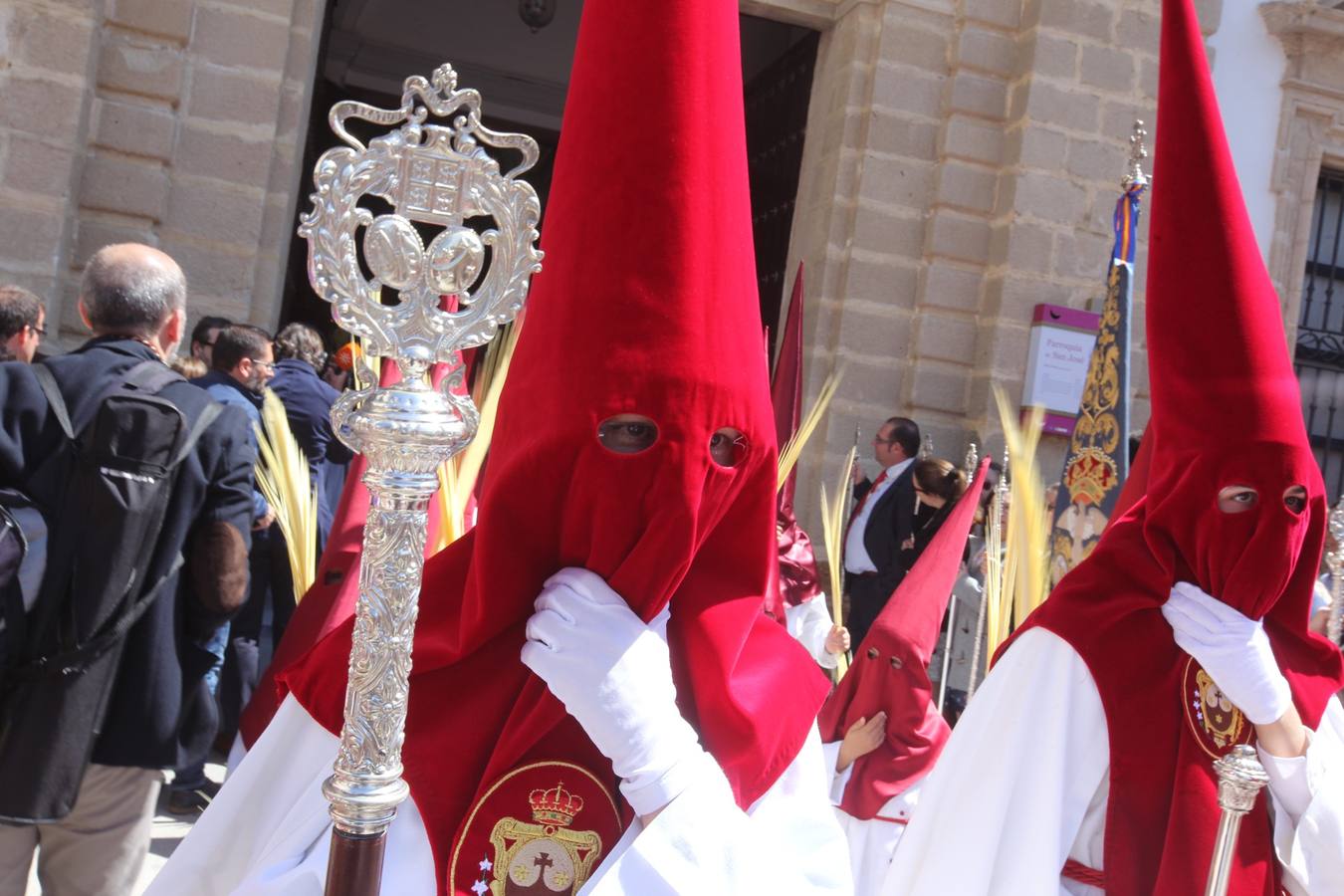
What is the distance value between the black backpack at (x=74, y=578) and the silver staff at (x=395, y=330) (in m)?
1.39

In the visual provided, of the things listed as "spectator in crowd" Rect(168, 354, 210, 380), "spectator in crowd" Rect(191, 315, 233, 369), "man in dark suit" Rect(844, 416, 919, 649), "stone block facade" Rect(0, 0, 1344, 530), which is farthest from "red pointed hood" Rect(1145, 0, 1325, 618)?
"stone block facade" Rect(0, 0, 1344, 530)

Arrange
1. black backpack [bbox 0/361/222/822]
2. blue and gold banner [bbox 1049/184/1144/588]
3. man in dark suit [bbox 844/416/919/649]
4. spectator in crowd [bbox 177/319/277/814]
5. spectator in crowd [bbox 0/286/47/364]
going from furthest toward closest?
man in dark suit [bbox 844/416/919/649] → blue and gold banner [bbox 1049/184/1144/588] → spectator in crowd [bbox 177/319/277/814] → spectator in crowd [bbox 0/286/47/364] → black backpack [bbox 0/361/222/822]

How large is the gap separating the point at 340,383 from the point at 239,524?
114 inches

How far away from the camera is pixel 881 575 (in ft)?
19.3

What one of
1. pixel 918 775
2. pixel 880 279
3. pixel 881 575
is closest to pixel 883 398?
pixel 880 279

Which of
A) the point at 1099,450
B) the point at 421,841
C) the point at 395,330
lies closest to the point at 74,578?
the point at 421,841

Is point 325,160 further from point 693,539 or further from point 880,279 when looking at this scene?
point 880,279

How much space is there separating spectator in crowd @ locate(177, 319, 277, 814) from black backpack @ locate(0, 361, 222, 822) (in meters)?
1.55

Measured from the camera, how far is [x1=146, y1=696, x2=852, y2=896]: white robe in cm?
165

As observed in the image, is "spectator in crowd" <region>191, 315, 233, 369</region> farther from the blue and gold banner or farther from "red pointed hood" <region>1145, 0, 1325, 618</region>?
"red pointed hood" <region>1145, 0, 1325, 618</region>

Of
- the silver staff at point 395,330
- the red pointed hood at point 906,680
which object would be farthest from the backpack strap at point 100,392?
the red pointed hood at point 906,680

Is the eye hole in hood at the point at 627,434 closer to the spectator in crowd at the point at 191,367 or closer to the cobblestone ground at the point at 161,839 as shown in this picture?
the cobblestone ground at the point at 161,839

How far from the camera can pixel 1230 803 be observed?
Result: 6.72ft

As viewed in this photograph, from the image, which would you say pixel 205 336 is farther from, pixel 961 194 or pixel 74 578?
pixel 961 194
